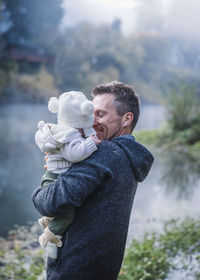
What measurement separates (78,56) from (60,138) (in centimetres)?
1429

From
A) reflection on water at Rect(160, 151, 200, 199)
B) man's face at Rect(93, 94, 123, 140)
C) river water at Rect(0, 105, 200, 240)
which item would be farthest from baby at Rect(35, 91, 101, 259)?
reflection on water at Rect(160, 151, 200, 199)

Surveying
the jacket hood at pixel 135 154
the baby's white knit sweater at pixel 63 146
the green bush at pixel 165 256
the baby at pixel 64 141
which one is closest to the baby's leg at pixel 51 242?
the baby at pixel 64 141

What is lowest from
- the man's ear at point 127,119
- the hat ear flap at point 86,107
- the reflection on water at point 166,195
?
the hat ear flap at point 86,107

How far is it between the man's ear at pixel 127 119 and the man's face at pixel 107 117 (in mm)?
13

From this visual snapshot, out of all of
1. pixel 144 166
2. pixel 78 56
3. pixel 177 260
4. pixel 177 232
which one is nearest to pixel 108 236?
pixel 144 166

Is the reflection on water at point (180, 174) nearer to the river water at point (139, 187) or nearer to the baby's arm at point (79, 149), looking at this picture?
the river water at point (139, 187)

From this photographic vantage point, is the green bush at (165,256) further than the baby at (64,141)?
Yes

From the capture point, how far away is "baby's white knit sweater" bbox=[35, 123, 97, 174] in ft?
3.11

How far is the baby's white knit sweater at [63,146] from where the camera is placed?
948mm

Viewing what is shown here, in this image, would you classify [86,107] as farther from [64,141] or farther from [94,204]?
[94,204]

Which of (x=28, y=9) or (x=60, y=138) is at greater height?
(x=28, y=9)

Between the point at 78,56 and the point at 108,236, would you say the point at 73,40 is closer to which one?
the point at 78,56

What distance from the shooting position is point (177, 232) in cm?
294

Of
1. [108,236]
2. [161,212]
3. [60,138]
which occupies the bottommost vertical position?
[108,236]
